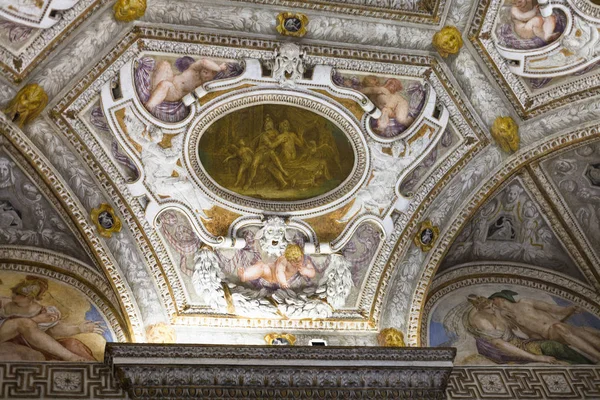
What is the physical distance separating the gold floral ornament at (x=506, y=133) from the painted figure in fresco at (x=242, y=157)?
11.1 feet

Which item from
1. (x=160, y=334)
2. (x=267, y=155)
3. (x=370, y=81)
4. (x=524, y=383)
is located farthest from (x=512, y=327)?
(x=160, y=334)

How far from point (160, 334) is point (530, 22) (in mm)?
6274

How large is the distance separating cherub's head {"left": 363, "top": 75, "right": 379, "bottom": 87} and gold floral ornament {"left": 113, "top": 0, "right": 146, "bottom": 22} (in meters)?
3.07

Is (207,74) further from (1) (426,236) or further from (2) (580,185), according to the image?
(2) (580,185)

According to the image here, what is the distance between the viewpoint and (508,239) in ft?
45.5

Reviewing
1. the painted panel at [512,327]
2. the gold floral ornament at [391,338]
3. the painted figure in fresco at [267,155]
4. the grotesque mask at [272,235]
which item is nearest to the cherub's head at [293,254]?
the grotesque mask at [272,235]

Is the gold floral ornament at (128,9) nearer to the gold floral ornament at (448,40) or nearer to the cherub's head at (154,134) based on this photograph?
the cherub's head at (154,134)

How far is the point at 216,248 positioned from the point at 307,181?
154 centimetres

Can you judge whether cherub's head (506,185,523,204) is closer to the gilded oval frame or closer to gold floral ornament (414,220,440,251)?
gold floral ornament (414,220,440,251)

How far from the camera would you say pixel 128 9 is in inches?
445

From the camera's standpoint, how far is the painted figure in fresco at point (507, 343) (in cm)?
1254

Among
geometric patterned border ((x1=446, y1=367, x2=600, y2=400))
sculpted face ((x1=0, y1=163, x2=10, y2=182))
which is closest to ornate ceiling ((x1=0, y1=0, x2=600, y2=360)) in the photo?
sculpted face ((x1=0, y1=163, x2=10, y2=182))

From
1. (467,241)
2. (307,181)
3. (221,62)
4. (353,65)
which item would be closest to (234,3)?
(221,62)

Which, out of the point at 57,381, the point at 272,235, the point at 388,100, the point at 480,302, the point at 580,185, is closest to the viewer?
the point at 57,381
